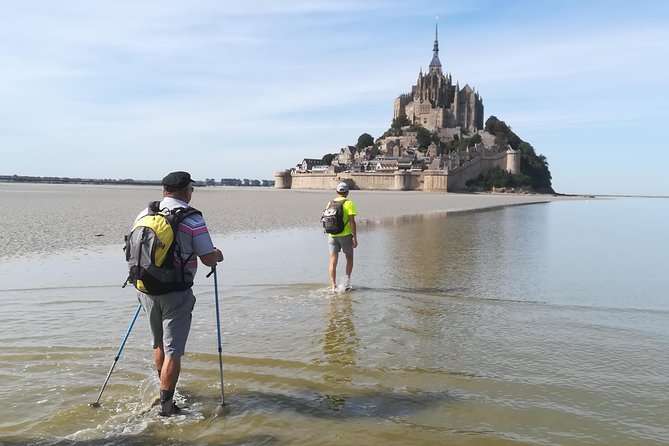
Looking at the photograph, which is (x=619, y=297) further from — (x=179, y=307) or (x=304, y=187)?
(x=304, y=187)

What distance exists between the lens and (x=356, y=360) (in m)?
5.21

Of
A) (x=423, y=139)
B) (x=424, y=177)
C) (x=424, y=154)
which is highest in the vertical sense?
(x=423, y=139)

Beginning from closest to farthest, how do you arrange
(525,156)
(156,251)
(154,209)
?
1. (156,251)
2. (154,209)
3. (525,156)

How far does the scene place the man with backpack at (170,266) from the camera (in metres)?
3.89

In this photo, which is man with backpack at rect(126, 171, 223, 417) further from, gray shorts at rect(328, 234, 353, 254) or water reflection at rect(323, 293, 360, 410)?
gray shorts at rect(328, 234, 353, 254)

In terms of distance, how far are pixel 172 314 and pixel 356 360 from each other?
6.37 feet

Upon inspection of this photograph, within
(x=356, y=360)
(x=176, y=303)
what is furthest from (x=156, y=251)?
(x=356, y=360)

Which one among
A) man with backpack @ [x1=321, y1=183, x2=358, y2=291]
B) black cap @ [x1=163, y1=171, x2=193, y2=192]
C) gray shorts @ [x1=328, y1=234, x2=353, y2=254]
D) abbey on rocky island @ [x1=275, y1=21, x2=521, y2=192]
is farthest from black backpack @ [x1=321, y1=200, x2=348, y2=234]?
abbey on rocky island @ [x1=275, y1=21, x2=521, y2=192]

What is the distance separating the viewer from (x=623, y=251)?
15.0m

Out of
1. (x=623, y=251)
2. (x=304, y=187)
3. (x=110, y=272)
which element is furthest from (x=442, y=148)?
(x=110, y=272)

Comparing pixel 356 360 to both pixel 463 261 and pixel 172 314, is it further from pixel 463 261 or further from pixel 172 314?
pixel 463 261

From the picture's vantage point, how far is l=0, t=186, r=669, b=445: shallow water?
3797 millimetres

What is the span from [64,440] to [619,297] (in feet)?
25.9

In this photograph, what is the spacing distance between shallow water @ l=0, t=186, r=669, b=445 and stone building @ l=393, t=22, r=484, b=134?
391ft
